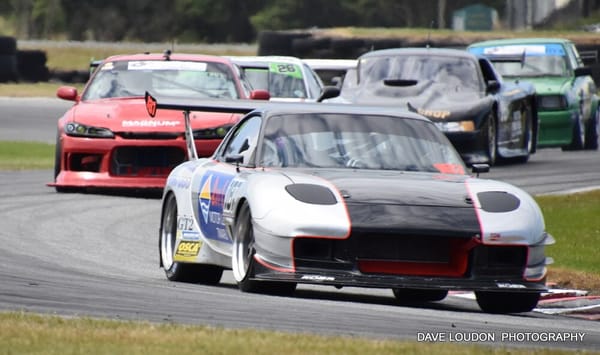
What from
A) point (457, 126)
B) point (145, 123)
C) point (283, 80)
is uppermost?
point (145, 123)

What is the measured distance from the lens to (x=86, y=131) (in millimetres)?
16297

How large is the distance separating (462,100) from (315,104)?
9487mm

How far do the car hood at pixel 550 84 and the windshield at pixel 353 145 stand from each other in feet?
40.9

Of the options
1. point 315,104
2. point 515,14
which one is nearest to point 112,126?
point 315,104

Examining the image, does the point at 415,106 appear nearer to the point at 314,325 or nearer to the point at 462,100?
the point at 462,100

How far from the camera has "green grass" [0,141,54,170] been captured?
2167 centimetres

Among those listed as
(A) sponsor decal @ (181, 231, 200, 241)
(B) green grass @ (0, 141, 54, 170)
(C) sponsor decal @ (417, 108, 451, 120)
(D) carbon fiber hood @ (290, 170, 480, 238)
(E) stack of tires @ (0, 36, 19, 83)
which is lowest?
(E) stack of tires @ (0, 36, 19, 83)

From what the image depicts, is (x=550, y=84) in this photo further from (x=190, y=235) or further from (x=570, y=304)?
(x=190, y=235)

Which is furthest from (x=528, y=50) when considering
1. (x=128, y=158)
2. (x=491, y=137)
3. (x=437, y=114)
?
(x=128, y=158)

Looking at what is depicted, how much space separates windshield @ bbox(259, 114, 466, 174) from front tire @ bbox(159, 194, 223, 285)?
1013mm

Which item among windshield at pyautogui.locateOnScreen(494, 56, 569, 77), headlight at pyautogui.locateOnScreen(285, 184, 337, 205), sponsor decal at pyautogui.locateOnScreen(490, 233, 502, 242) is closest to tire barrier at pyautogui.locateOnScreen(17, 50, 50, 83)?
windshield at pyautogui.locateOnScreen(494, 56, 569, 77)

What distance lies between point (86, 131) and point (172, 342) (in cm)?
984

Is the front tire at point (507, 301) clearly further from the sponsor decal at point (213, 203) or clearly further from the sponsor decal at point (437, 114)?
the sponsor decal at point (437, 114)

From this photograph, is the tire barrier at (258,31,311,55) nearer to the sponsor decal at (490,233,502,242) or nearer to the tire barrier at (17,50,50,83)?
the tire barrier at (17,50,50,83)
